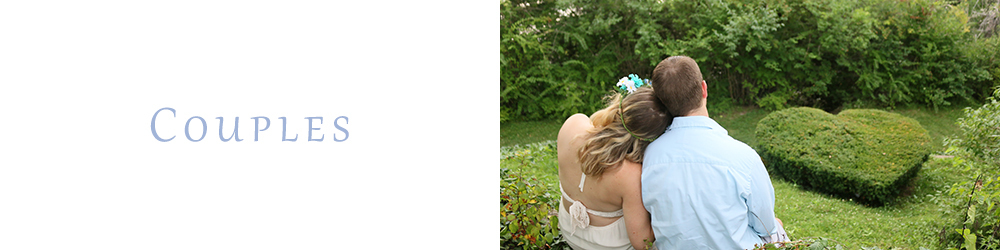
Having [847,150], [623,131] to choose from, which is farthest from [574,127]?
[847,150]

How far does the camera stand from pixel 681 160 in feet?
7.84

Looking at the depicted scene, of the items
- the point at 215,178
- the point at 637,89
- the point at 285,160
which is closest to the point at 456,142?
the point at 285,160

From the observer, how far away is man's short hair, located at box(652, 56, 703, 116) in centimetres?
250

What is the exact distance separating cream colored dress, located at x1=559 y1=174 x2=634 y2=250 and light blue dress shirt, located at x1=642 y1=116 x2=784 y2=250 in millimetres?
212

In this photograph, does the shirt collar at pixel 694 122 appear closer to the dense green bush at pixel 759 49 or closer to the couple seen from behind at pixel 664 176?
the couple seen from behind at pixel 664 176

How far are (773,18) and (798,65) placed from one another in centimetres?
89

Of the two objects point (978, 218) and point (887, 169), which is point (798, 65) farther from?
point (978, 218)

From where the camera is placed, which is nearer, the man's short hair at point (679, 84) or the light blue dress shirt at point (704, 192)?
the light blue dress shirt at point (704, 192)

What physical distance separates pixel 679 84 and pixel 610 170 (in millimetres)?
480

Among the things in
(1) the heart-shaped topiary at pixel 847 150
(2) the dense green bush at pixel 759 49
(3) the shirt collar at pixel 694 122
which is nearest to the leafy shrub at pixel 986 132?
(1) the heart-shaped topiary at pixel 847 150

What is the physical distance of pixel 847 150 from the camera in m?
5.90

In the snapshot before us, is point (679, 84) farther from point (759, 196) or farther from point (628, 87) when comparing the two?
point (759, 196)

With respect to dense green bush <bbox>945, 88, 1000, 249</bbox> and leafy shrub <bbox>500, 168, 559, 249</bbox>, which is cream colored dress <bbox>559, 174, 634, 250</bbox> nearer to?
leafy shrub <bbox>500, 168, 559, 249</bbox>

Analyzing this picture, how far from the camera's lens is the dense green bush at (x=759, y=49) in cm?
875
